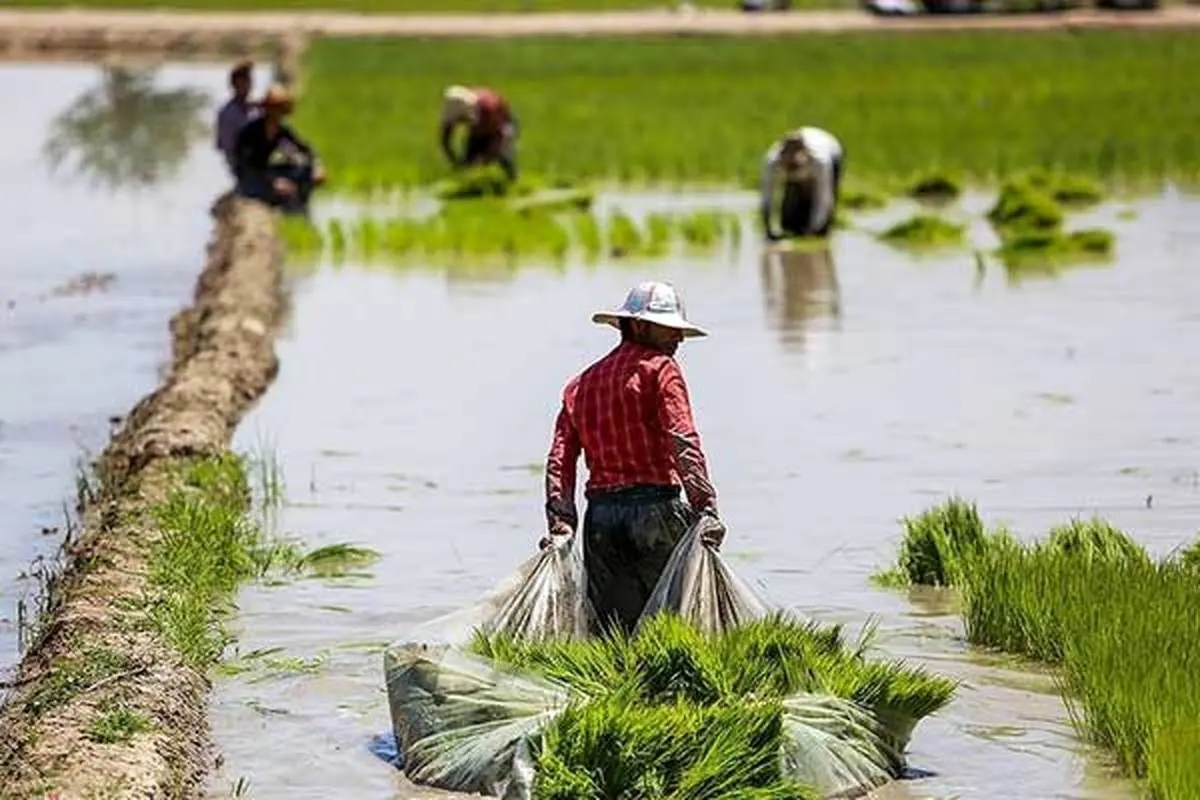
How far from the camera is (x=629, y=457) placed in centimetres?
699

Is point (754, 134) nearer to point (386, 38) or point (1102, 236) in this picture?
point (1102, 236)

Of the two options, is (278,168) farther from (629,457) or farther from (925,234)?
(629,457)

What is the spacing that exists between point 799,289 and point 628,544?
891 centimetres

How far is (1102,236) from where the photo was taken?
17.1 m

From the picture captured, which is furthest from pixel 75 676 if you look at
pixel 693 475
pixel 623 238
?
pixel 623 238

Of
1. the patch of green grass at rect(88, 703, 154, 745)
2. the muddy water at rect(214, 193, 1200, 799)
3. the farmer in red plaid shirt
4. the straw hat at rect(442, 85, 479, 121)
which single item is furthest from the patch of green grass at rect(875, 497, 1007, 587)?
the straw hat at rect(442, 85, 479, 121)

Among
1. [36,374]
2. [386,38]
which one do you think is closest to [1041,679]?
[36,374]

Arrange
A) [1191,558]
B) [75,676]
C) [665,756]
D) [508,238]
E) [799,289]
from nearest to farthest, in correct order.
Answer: [665,756]
[75,676]
[1191,558]
[799,289]
[508,238]

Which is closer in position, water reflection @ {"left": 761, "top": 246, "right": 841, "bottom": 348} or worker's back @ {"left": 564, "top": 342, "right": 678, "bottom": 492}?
worker's back @ {"left": 564, "top": 342, "right": 678, "bottom": 492}

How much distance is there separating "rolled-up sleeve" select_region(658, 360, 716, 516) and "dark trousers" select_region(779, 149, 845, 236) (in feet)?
36.0

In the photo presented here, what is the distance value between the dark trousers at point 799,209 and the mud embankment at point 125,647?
19.4 ft

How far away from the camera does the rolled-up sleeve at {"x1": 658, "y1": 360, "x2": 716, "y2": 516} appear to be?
6.80 metres

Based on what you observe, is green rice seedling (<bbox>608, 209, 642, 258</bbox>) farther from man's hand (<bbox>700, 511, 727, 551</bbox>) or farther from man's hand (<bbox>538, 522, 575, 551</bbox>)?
man's hand (<bbox>700, 511, 727, 551</bbox>)

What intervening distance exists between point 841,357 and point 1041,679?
6.20 metres
